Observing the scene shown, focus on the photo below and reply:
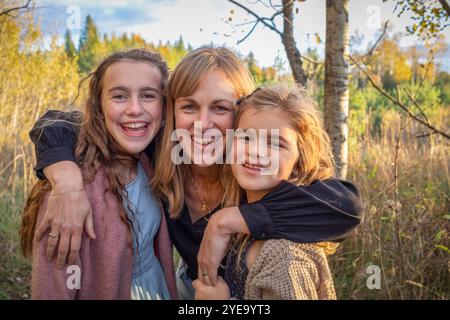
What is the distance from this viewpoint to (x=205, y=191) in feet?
6.72

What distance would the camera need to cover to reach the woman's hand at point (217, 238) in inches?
63.0

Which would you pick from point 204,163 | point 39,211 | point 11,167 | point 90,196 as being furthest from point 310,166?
point 11,167

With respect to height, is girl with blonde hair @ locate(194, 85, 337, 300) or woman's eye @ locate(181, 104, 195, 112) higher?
woman's eye @ locate(181, 104, 195, 112)

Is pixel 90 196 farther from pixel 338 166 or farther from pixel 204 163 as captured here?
pixel 338 166

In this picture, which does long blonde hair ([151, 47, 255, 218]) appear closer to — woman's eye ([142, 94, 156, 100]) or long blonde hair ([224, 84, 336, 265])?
woman's eye ([142, 94, 156, 100])

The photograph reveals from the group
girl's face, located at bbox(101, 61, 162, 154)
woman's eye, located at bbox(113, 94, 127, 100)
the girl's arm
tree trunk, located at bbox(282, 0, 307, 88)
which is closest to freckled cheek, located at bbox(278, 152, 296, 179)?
girl's face, located at bbox(101, 61, 162, 154)

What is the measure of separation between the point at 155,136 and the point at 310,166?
79 cm

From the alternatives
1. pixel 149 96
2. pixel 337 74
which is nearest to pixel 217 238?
pixel 149 96

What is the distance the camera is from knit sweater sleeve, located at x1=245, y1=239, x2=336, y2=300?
1455 mm

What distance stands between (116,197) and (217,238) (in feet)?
1.63

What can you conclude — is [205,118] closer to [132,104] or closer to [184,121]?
[184,121]

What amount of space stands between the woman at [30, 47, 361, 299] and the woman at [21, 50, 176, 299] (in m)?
0.07

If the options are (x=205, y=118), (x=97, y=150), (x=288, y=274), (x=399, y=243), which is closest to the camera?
(x=288, y=274)

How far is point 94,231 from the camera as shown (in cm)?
174
